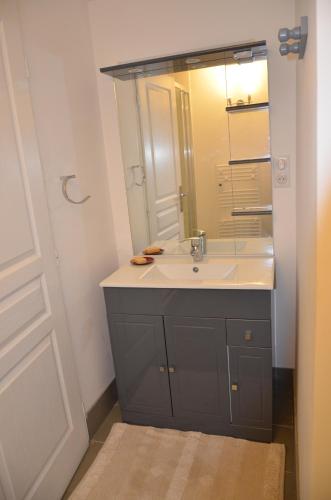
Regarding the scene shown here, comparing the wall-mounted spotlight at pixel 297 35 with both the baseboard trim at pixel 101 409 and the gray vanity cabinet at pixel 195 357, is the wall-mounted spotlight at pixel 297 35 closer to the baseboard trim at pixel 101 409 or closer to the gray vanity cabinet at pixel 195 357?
the gray vanity cabinet at pixel 195 357

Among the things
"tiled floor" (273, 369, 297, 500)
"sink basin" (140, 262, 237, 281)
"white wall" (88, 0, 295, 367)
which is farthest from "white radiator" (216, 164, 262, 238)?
"tiled floor" (273, 369, 297, 500)

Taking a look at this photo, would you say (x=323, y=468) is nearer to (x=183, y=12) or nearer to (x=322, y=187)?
(x=322, y=187)

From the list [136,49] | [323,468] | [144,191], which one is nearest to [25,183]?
[144,191]

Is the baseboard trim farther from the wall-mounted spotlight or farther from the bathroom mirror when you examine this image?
the wall-mounted spotlight

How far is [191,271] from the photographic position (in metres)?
2.06

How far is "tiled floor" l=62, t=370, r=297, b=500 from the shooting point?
1685 mm

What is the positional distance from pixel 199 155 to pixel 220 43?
565mm

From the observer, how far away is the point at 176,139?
210 centimetres

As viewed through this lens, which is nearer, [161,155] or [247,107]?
[247,107]

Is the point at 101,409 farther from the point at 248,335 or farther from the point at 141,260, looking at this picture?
the point at 248,335

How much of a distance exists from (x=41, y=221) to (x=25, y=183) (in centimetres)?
18

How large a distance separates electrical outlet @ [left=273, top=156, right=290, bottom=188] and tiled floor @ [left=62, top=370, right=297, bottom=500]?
1123mm

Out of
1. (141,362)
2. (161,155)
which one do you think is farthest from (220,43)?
(141,362)

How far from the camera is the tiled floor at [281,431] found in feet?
5.53
